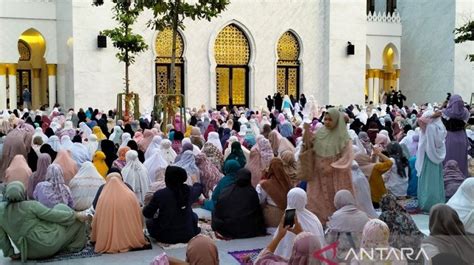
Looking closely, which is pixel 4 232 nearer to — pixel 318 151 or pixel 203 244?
pixel 203 244

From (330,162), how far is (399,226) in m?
1.26

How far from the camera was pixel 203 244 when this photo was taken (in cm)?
321

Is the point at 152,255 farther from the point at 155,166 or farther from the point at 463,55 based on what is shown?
the point at 463,55

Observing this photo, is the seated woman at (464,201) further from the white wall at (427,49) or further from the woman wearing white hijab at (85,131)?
the white wall at (427,49)

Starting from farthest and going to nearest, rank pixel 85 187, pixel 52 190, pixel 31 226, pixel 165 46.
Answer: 1. pixel 165 46
2. pixel 85 187
3. pixel 52 190
4. pixel 31 226

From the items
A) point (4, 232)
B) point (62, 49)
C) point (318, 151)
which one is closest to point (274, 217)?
point (318, 151)

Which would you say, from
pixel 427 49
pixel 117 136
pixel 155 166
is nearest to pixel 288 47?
pixel 427 49

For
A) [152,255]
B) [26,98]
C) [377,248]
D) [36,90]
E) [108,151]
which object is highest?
[36,90]

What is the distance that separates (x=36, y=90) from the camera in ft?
58.7

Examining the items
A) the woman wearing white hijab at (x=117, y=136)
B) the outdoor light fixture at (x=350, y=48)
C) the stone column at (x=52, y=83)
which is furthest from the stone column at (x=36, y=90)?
the woman wearing white hijab at (x=117, y=136)

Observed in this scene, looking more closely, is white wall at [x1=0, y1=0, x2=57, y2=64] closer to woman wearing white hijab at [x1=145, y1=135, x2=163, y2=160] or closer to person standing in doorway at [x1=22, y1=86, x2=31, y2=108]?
person standing in doorway at [x1=22, y1=86, x2=31, y2=108]

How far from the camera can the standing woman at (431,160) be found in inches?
239

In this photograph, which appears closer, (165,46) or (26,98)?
(165,46)

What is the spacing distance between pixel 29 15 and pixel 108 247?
11991 mm
